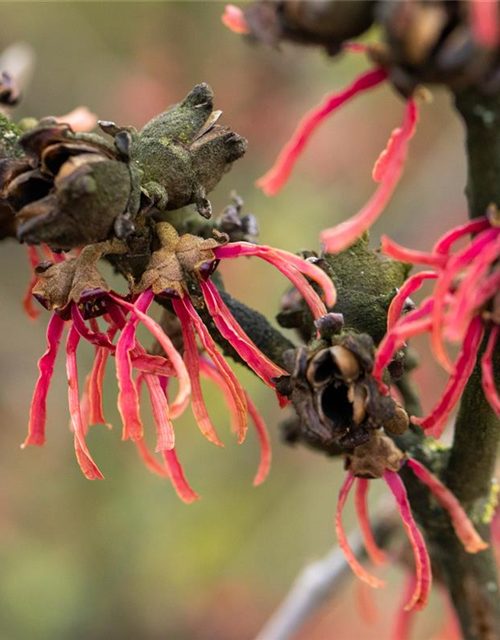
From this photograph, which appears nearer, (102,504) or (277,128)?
(102,504)

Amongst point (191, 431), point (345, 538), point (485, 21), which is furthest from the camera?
point (191, 431)

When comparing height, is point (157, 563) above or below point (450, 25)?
below

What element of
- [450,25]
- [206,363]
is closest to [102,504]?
[206,363]

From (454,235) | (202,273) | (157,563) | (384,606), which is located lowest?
(157,563)

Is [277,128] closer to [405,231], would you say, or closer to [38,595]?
[405,231]

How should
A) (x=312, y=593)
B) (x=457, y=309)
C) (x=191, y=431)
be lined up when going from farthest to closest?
1. (x=191, y=431)
2. (x=312, y=593)
3. (x=457, y=309)

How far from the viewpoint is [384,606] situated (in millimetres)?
4316

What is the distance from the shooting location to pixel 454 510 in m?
0.86

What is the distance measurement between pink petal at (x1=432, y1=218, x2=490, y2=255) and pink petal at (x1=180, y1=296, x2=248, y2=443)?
0.24m

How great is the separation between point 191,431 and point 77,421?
307cm

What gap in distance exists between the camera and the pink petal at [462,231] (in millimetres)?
660

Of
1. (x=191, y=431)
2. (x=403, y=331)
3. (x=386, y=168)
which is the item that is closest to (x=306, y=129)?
(x=386, y=168)

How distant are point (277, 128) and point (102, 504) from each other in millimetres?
2359

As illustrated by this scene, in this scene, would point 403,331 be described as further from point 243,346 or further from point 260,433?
point 260,433
